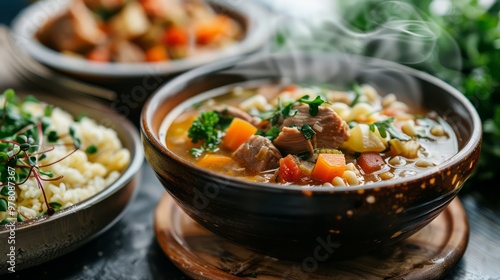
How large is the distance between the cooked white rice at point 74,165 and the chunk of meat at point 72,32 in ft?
3.02

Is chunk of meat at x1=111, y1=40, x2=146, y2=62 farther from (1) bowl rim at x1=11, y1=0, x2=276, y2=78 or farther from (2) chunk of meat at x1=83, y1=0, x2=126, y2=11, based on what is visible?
(2) chunk of meat at x1=83, y1=0, x2=126, y2=11

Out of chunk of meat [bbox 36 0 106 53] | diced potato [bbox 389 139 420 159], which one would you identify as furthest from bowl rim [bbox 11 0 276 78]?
diced potato [bbox 389 139 420 159]

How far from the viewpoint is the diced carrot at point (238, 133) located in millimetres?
2676

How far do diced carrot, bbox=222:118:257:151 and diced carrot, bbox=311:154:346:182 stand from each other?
0.41 m

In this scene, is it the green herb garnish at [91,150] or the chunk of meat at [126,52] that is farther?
the chunk of meat at [126,52]

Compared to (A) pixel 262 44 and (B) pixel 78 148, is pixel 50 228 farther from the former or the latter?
(A) pixel 262 44

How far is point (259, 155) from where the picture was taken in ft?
8.02

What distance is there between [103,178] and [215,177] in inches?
41.3

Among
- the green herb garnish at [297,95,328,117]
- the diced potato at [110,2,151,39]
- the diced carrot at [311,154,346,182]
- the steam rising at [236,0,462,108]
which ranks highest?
the green herb garnish at [297,95,328,117]

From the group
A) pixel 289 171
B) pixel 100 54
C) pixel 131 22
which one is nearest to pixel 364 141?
pixel 289 171

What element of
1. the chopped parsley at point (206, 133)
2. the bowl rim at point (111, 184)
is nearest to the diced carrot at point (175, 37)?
the bowl rim at point (111, 184)

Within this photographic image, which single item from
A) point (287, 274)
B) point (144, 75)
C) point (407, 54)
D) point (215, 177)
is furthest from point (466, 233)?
point (144, 75)

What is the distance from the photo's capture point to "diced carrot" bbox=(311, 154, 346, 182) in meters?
2.34

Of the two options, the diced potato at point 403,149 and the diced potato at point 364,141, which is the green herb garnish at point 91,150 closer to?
the diced potato at point 364,141
